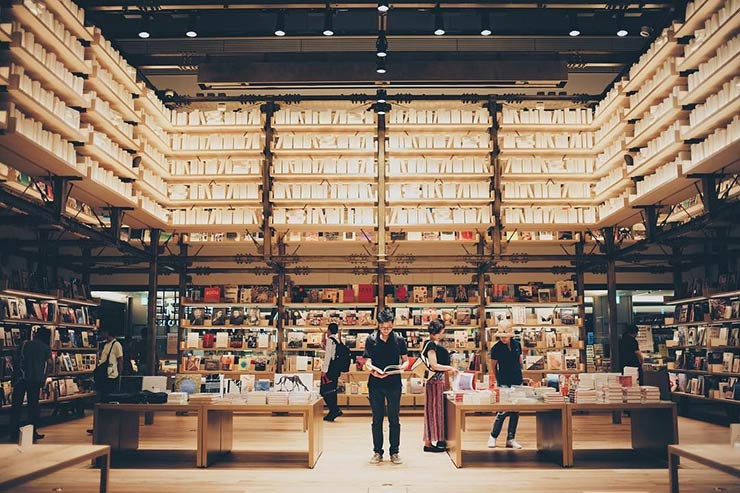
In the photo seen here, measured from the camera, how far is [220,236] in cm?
1128

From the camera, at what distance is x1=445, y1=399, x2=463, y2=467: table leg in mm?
6660

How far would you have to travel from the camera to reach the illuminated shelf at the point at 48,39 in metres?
6.24

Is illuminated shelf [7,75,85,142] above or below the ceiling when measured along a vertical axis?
below

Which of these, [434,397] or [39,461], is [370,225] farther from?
[39,461]

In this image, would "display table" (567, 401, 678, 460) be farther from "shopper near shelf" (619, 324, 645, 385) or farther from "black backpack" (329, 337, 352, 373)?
"black backpack" (329, 337, 352, 373)

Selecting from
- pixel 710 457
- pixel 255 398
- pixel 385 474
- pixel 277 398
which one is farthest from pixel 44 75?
pixel 710 457

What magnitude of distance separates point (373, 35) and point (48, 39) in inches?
174

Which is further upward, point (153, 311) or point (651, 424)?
point (153, 311)

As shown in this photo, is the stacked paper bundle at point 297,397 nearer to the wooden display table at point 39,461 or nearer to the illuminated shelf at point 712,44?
the wooden display table at point 39,461

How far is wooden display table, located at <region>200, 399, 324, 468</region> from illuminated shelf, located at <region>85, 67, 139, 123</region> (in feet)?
13.5

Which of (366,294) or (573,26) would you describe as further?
(366,294)

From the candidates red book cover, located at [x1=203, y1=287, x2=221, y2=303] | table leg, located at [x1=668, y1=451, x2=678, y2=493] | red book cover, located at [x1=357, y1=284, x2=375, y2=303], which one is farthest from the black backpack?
table leg, located at [x1=668, y1=451, x2=678, y2=493]

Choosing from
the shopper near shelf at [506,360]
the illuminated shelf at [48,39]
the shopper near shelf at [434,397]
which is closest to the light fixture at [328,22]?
the illuminated shelf at [48,39]

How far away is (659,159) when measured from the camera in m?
8.11
